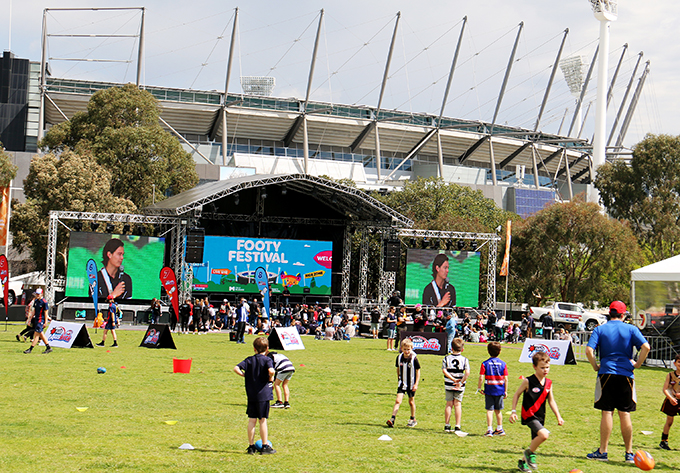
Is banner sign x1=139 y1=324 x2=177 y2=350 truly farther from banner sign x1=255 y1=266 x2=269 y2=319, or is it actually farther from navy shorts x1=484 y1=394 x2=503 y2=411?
navy shorts x1=484 y1=394 x2=503 y2=411

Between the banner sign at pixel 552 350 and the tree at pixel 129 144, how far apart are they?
30.2 metres

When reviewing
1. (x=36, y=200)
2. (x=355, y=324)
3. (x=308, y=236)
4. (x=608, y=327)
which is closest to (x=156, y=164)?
(x=36, y=200)

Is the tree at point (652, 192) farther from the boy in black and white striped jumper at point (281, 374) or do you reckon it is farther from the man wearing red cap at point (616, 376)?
the man wearing red cap at point (616, 376)

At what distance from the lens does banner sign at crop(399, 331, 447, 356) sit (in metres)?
20.8

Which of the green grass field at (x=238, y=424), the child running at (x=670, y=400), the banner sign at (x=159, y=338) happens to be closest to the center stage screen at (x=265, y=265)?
the banner sign at (x=159, y=338)

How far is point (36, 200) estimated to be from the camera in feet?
138

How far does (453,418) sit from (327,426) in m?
1.99

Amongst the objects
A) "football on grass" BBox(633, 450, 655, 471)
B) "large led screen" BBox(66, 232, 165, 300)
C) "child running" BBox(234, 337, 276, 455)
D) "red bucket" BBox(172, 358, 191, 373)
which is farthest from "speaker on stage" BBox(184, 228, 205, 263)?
"football on grass" BBox(633, 450, 655, 471)

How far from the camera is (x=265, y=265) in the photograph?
38.8 metres

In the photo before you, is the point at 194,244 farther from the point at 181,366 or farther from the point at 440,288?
the point at 181,366

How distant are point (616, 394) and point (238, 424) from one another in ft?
15.9

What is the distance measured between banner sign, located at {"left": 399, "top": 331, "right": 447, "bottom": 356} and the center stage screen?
18.5 metres

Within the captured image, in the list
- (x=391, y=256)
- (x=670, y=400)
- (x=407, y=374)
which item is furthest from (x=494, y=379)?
(x=391, y=256)

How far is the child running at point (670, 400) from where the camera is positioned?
883 cm
